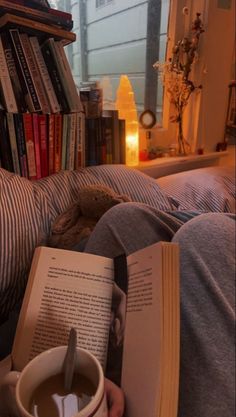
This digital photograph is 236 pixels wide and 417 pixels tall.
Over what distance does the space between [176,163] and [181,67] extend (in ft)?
1.37

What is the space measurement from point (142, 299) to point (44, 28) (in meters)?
0.85

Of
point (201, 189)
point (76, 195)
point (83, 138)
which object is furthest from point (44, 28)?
point (201, 189)

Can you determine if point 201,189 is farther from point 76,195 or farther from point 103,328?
point 103,328

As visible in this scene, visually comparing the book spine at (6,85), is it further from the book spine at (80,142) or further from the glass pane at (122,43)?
the glass pane at (122,43)

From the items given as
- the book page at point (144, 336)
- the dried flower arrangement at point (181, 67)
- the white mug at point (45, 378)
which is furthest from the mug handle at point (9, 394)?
the dried flower arrangement at point (181, 67)

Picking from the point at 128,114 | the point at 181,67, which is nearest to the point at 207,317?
the point at 128,114

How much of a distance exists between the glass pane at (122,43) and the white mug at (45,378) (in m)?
1.16

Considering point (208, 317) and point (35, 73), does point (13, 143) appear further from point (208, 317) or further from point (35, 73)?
point (208, 317)

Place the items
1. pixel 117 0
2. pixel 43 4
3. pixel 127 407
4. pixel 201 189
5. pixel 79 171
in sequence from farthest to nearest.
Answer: pixel 117 0 → pixel 201 189 → pixel 79 171 → pixel 43 4 → pixel 127 407

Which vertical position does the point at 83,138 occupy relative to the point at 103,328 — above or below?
above

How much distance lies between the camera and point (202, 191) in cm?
116

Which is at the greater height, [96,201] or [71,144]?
[71,144]

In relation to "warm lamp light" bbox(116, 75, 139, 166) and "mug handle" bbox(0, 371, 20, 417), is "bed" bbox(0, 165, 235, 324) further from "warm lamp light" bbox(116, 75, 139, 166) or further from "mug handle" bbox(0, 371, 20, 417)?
"mug handle" bbox(0, 371, 20, 417)

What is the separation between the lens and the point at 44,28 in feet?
3.00
